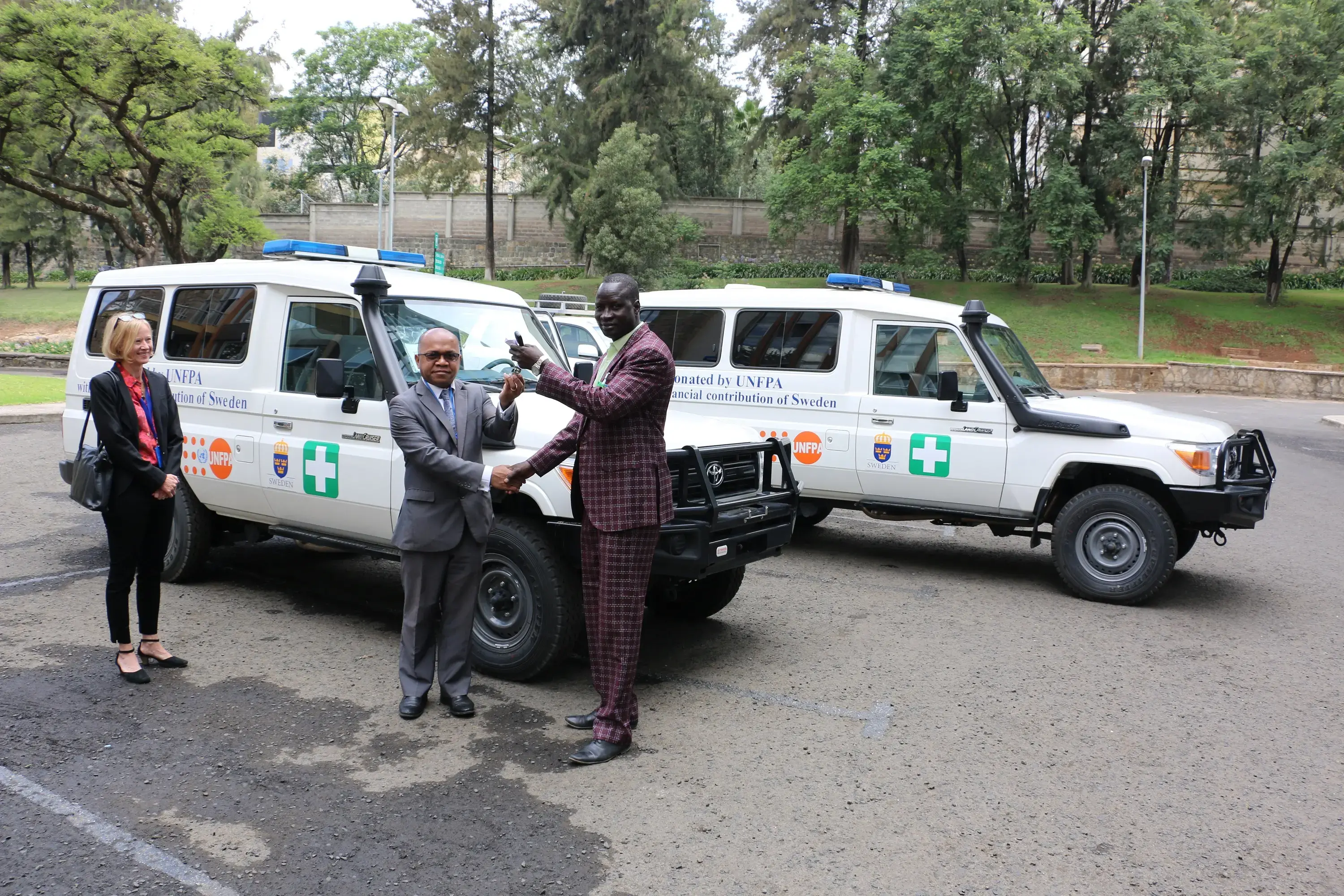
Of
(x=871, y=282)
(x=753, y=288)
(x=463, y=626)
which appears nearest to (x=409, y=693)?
(x=463, y=626)

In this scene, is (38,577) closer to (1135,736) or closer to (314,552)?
(314,552)

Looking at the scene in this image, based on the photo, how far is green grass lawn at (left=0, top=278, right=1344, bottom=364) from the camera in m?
37.2

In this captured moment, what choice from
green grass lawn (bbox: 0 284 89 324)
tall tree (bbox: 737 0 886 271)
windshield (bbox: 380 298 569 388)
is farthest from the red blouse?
green grass lawn (bbox: 0 284 89 324)

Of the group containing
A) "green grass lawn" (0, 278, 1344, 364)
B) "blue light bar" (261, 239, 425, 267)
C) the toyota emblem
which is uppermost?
"green grass lawn" (0, 278, 1344, 364)

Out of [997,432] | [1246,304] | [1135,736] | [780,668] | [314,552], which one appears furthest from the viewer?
[1246,304]

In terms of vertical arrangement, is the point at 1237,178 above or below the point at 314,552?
above

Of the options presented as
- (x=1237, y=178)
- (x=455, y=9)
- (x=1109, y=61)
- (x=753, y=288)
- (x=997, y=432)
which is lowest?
(x=997, y=432)

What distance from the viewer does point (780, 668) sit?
601 centimetres

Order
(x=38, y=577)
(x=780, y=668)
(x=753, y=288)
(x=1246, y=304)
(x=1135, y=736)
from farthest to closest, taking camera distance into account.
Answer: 1. (x=1246, y=304)
2. (x=753, y=288)
3. (x=38, y=577)
4. (x=780, y=668)
5. (x=1135, y=736)

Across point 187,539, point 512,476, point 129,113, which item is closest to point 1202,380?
point 187,539

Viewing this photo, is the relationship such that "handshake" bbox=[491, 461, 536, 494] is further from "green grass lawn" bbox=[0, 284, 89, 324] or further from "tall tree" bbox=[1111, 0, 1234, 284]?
"green grass lawn" bbox=[0, 284, 89, 324]

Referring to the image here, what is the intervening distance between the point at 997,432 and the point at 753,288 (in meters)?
2.71

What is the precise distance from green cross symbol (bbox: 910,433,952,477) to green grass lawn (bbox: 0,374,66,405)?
49.6 feet

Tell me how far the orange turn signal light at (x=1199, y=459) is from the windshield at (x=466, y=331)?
462 centimetres
